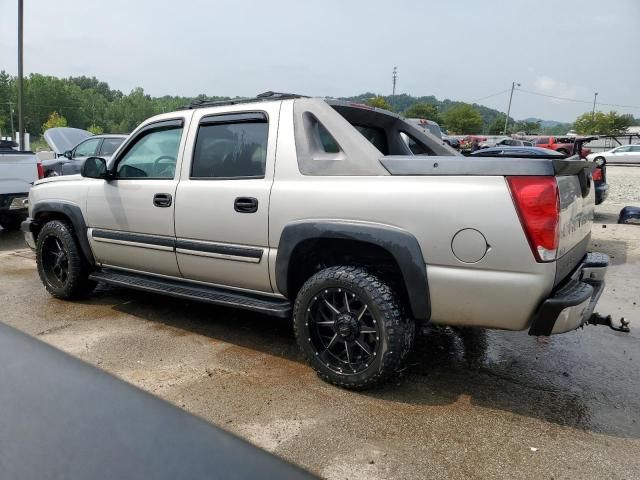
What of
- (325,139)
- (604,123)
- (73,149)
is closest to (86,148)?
(73,149)

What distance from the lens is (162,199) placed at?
397cm

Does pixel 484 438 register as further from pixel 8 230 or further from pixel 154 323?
pixel 8 230

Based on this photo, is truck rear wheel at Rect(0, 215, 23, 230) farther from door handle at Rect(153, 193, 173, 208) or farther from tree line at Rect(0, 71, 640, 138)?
tree line at Rect(0, 71, 640, 138)

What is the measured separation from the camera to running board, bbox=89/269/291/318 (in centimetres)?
350

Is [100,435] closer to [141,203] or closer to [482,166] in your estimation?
[482,166]

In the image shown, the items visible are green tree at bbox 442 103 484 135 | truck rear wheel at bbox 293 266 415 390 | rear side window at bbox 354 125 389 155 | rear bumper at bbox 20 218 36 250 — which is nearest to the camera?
truck rear wheel at bbox 293 266 415 390

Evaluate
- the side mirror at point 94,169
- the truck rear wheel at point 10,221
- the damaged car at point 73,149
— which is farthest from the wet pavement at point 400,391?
the damaged car at point 73,149

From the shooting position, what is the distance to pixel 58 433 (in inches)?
38.1

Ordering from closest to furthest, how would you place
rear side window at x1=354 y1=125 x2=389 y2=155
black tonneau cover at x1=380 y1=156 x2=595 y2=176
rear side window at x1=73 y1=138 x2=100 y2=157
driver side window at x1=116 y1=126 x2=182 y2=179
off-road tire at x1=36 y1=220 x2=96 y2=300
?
black tonneau cover at x1=380 y1=156 x2=595 y2=176
driver side window at x1=116 y1=126 x2=182 y2=179
rear side window at x1=354 y1=125 x2=389 y2=155
off-road tire at x1=36 y1=220 x2=96 y2=300
rear side window at x1=73 y1=138 x2=100 y2=157

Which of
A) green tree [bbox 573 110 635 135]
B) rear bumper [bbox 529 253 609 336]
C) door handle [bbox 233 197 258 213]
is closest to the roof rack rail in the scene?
door handle [bbox 233 197 258 213]

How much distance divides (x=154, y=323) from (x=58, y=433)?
3579mm

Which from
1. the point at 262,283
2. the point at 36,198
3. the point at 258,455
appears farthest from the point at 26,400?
the point at 36,198

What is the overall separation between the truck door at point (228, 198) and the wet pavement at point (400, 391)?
0.62 m

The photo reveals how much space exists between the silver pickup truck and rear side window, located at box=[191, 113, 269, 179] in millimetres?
11
